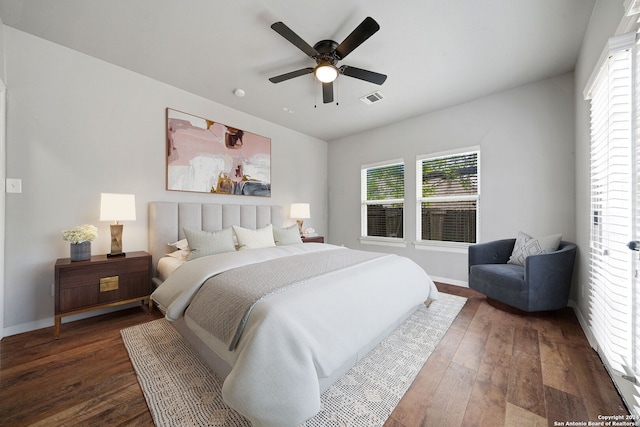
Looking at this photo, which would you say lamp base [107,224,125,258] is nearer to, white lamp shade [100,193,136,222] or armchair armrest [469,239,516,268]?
white lamp shade [100,193,136,222]

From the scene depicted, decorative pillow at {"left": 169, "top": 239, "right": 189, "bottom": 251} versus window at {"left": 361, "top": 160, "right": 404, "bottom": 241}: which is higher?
window at {"left": 361, "top": 160, "right": 404, "bottom": 241}

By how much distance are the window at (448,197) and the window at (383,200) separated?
1.23 ft

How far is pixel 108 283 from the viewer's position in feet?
7.60

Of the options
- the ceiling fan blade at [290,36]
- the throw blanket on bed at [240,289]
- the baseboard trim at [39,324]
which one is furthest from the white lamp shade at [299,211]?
the baseboard trim at [39,324]

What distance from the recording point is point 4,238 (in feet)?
6.96

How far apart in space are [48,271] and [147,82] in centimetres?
231

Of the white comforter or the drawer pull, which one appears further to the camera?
the drawer pull

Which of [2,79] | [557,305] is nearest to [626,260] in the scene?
[557,305]

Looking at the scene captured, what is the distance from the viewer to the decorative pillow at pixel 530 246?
266 cm

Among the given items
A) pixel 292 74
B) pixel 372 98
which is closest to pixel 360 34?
pixel 292 74

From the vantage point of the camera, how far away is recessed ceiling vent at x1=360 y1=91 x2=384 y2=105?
127 inches

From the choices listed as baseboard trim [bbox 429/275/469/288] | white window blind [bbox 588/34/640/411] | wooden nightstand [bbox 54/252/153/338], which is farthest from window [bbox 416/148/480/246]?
wooden nightstand [bbox 54/252/153/338]

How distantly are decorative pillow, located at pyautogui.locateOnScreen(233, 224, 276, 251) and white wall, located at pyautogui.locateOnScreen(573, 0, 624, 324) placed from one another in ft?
10.8

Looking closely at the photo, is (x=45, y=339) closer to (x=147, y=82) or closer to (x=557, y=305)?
(x=147, y=82)
